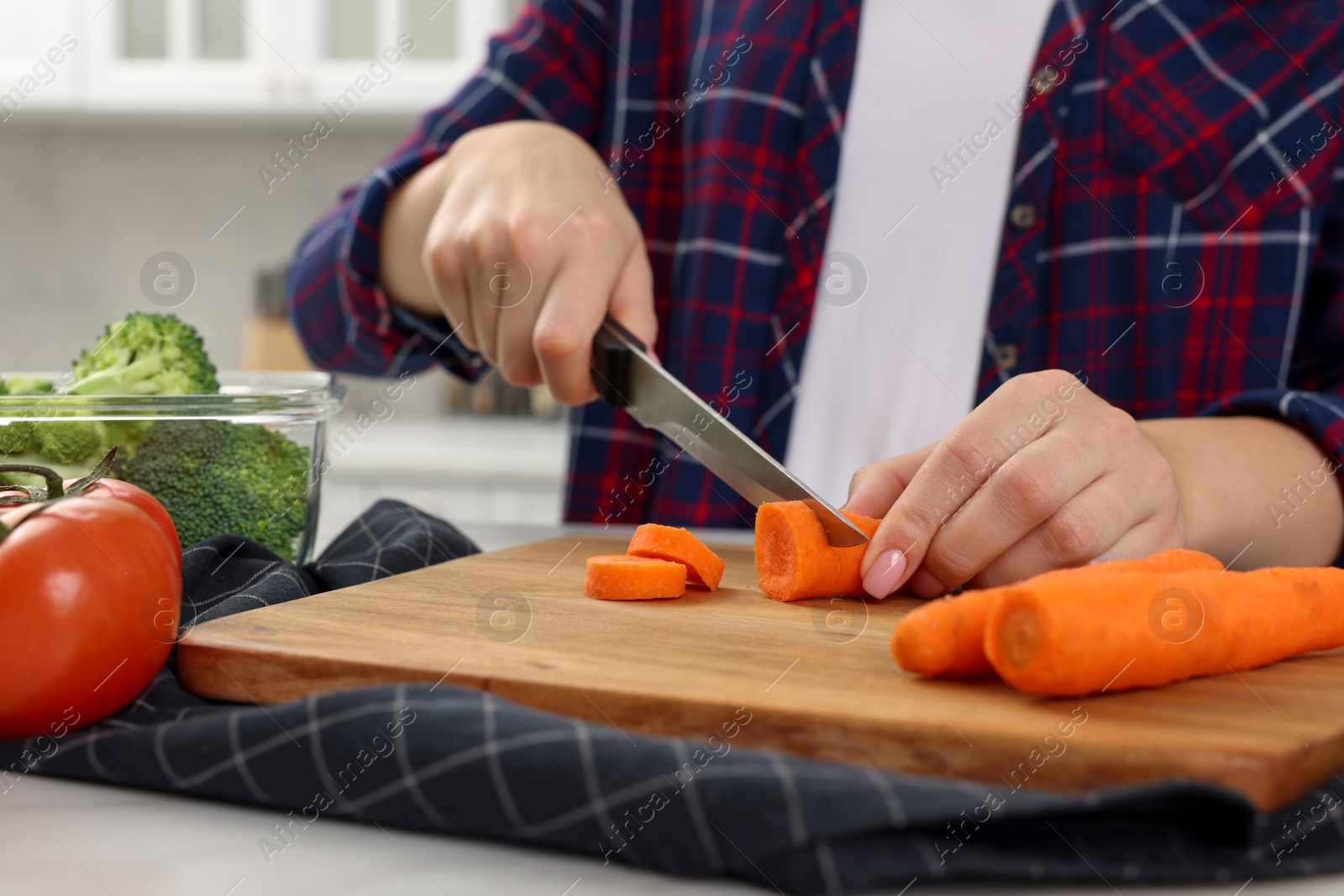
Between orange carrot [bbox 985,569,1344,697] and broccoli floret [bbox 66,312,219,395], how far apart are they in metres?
0.81

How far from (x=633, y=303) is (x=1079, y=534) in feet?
1.88

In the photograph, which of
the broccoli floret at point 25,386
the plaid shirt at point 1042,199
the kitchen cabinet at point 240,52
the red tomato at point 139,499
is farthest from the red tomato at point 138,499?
the kitchen cabinet at point 240,52

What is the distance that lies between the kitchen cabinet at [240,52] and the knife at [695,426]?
223cm

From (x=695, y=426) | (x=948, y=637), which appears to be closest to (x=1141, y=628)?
(x=948, y=637)

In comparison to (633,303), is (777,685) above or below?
below

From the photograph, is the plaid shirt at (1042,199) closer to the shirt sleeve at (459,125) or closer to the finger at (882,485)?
the shirt sleeve at (459,125)

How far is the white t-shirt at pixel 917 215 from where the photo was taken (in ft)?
5.14

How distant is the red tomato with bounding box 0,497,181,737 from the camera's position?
65 centimetres

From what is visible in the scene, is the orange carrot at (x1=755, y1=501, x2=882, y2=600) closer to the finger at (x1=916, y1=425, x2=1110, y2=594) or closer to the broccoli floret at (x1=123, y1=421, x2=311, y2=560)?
the finger at (x1=916, y1=425, x2=1110, y2=594)

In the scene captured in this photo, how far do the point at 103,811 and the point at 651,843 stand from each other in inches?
12.6

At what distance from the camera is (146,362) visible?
109 centimetres

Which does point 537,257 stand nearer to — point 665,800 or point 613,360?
point 613,360

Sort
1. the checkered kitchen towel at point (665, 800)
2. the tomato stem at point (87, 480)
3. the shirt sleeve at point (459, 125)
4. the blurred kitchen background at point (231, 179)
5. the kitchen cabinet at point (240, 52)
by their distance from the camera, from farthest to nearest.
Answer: the kitchen cabinet at point (240, 52)
the blurred kitchen background at point (231, 179)
the shirt sleeve at point (459, 125)
the tomato stem at point (87, 480)
the checkered kitchen towel at point (665, 800)

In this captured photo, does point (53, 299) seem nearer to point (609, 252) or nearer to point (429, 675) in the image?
point (609, 252)
